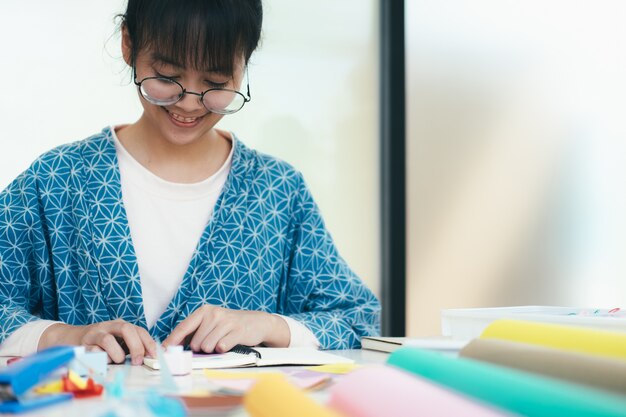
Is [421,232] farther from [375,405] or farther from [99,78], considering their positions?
[375,405]

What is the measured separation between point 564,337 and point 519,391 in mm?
250

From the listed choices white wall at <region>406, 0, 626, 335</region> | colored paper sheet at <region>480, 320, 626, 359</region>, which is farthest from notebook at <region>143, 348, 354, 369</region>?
white wall at <region>406, 0, 626, 335</region>

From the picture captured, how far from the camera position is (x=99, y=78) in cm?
261

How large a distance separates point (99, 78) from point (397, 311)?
1.36m

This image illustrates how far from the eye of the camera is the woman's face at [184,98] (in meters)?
1.36

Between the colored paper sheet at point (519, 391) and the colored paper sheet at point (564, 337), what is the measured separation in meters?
0.14

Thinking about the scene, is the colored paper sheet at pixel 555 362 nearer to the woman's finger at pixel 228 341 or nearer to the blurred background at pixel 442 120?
the woman's finger at pixel 228 341

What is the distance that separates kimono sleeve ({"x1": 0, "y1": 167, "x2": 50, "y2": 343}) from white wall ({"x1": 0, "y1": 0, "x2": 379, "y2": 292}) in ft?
3.66

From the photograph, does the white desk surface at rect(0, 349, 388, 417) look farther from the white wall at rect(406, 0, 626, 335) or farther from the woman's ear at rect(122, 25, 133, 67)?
the white wall at rect(406, 0, 626, 335)

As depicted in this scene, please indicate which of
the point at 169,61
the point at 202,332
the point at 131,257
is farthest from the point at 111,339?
the point at 169,61

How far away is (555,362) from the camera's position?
25.0 inches

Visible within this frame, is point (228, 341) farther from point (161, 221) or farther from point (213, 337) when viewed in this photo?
point (161, 221)

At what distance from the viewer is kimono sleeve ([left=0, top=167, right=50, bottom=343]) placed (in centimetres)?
141

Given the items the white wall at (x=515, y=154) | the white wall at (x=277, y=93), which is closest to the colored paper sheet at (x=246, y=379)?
the white wall at (x=515, y=154)
